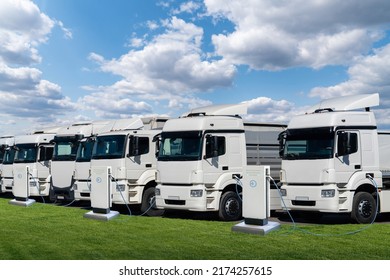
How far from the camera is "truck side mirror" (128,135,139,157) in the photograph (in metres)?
17.1

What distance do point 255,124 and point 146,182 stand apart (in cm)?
410

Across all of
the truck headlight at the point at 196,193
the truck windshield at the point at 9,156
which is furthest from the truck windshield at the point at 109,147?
the truck windshield at the point at 9,156

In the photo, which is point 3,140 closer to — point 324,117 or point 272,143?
point 272,143

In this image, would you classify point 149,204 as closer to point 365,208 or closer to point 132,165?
point 132,165

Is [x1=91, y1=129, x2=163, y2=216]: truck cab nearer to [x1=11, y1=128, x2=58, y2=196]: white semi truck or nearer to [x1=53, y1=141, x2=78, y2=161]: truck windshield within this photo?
[x1=53, y1=141, x2=78, y2=161]: truck windshield

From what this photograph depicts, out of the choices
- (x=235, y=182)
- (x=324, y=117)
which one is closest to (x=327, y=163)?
(x=324, y=117)

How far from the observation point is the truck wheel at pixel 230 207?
15289 millimetres

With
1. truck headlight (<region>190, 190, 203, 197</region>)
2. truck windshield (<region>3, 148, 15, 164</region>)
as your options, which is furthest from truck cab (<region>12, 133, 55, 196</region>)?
truck headlight (<region>190, 190, 203, 197</region>)

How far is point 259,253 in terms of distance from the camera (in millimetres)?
10156

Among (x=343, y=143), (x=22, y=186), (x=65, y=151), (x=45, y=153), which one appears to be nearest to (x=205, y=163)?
(x=343, y=143)

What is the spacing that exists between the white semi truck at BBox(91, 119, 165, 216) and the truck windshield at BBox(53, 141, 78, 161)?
12.7ft

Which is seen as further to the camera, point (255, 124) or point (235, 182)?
point (255, 124)

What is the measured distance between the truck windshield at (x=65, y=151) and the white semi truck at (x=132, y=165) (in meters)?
3.86

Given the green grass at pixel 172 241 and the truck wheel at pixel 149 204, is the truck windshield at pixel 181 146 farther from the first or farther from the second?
the truck wheel at pixel 149 204
